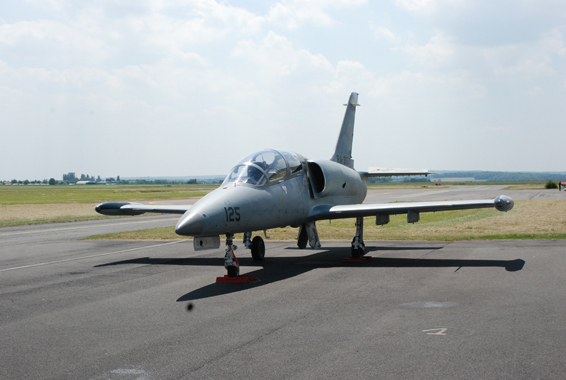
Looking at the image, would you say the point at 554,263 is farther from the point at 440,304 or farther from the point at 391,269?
the point at 440,304

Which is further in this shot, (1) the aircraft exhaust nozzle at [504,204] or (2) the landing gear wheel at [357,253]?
(2) the landing gear wheel at [357,253]

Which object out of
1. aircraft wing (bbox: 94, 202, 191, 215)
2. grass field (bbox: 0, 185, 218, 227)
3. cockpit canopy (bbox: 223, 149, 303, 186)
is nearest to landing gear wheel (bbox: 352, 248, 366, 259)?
cockpit canopy (bbox: 223, 149, 303, 186)

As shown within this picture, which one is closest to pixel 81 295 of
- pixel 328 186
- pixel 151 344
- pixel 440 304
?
pixel 151 344

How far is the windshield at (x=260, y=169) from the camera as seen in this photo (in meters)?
12.9

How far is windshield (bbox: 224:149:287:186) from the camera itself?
42.2 feet

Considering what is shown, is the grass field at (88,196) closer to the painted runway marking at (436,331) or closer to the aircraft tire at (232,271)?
the aircraft tire at (232,271)

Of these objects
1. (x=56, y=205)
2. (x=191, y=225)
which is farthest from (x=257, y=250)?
(x=56, y=205)

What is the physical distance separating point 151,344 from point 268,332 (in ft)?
5.47

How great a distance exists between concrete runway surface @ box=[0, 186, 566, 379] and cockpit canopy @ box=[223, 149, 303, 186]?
98.5 inches

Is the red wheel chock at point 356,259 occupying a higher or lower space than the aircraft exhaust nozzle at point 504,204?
lower

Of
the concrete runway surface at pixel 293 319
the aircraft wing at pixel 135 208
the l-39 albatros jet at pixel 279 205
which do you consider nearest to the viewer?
the concrete runway surface at pixel 293 319

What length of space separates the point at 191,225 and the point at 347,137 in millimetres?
11928

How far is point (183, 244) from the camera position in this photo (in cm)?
2012

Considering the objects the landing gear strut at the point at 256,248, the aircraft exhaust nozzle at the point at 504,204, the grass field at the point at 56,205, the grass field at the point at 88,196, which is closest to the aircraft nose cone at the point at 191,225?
the landing gear strut at the point at 256,248
